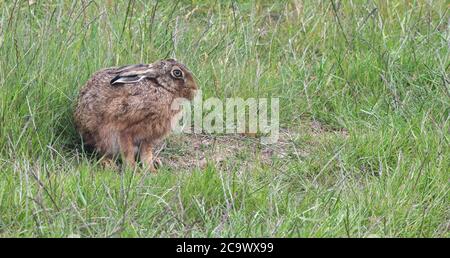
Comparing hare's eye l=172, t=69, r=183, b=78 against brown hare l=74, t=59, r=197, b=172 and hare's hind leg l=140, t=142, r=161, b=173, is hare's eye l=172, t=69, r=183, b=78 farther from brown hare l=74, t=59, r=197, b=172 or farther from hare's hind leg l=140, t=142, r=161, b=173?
hare's hind leg l=140, t=142, r=161, b=173

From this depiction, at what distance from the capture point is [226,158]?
242 inches

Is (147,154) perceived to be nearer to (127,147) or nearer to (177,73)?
(127,147)

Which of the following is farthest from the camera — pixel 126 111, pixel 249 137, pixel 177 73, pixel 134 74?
pixel 249 137

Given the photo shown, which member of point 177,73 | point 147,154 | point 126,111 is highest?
point 177,73

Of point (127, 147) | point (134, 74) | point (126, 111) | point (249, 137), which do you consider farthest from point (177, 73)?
point (249, 137)

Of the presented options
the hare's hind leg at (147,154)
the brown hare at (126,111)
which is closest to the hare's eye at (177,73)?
the brown hare at (126,111)

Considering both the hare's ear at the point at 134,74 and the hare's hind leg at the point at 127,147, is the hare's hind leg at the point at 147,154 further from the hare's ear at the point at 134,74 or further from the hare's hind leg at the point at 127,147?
the hare's ear at the point at 134,74

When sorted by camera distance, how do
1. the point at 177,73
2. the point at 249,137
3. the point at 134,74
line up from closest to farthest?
the point at 134,74, the point at 177,73, the point at 249,137

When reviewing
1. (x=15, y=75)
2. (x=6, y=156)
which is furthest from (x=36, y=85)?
(x=6, y=156)

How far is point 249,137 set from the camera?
21.6 feet

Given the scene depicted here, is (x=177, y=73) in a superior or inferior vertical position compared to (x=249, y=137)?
superior

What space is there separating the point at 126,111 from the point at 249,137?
3.31 ft

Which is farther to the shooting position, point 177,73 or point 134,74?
point 177,73
